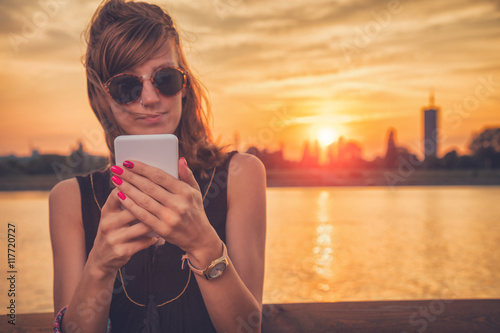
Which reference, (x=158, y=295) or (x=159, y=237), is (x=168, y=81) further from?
(x=158, y=295)

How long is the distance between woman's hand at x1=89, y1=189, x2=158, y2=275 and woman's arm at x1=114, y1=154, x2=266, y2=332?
58 mm

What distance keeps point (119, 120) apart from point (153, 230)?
0.84 m

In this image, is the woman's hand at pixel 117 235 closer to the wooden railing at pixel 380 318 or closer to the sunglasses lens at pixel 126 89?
the sunglasses lens at pixel 126 89

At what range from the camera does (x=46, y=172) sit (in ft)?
177

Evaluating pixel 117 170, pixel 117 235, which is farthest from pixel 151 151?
pixel 117 235

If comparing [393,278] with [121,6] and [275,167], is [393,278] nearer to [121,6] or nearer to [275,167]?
[121,6]

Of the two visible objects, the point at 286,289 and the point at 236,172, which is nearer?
the point at 236,172

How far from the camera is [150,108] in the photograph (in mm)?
1954

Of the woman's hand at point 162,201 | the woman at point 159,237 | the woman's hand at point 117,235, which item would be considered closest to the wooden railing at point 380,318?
the woman at point 159,237

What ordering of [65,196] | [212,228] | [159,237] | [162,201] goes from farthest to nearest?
[65,196] → [159,237] → [212,228] → [162,201]

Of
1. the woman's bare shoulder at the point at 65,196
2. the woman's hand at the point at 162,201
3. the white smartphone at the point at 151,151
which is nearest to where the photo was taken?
the woman's hand at the point at 162,201

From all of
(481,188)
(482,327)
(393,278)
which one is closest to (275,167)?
(481,188)

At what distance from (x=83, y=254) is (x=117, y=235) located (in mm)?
740

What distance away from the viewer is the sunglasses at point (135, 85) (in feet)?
6.41
